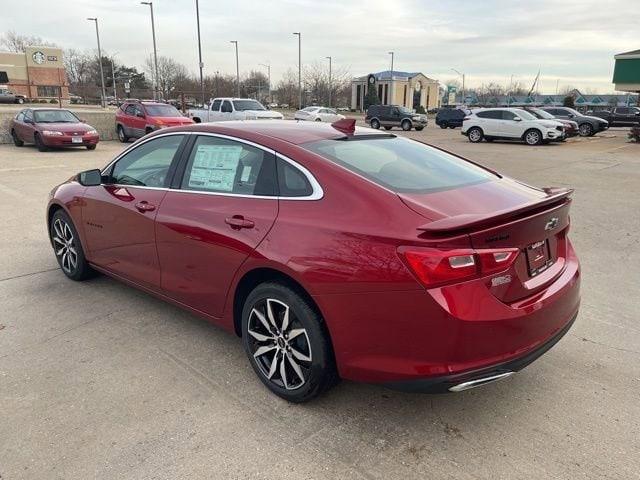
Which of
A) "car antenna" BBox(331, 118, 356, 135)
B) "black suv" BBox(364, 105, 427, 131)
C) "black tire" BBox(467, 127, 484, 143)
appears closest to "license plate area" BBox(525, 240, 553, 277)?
"car antenna" BBox(331, 118, 356, 135)

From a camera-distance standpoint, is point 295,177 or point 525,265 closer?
point 525,265

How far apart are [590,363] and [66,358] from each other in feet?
11.8

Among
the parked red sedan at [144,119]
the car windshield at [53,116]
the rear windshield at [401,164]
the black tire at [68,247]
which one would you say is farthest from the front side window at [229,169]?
the parked red sedan at [144,119]

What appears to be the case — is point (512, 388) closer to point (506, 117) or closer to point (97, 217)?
point (97, 217)

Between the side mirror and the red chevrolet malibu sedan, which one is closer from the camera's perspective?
the red chevrolet malibu sedan

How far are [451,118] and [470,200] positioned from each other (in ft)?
134

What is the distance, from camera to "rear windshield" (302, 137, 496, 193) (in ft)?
9.54

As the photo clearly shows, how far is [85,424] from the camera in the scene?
2.81m

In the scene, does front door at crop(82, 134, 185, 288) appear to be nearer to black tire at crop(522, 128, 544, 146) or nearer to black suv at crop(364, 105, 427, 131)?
black tire at crop(522, 128, 544, 146)

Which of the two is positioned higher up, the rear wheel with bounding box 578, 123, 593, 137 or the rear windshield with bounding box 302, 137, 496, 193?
the rear windshield with bounding box 302, 137, 496, 193

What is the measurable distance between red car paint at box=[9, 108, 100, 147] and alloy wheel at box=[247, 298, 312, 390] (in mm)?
16023

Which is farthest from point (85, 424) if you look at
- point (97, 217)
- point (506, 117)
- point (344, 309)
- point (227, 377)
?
point (506, 117)

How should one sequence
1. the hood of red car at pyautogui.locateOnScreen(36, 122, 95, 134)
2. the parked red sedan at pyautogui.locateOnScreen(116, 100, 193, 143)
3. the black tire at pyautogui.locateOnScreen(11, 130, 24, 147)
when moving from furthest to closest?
the parked red sedan at pyautogui.locateOnScreen(116, 100, 193, 143), the black tire at pyautogui.locateOnScreen(11, 130, 24, 147), the hood of red car at pyautogui.locateOnScreen(36, 122, 95, 134)

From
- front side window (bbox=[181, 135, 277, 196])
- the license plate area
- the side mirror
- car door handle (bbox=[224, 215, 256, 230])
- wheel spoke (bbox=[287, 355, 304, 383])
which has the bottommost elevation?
wheel spoke (bbox=[287, 355, 304, 383])
